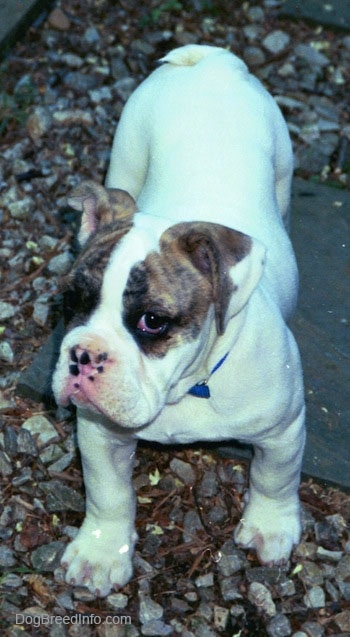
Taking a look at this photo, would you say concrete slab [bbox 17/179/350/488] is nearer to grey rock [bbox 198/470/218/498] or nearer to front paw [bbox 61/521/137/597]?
grey rock [bbox 198/470/218/498]

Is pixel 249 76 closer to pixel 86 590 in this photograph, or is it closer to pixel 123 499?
pixel 123 499

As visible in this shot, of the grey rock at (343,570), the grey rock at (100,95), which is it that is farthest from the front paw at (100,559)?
the grey rock at (100,95)

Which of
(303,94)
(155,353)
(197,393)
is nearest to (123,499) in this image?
(197,393)

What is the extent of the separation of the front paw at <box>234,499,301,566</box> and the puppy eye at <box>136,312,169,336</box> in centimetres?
128

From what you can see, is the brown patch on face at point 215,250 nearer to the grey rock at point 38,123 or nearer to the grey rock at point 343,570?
the grey rock at point 343,570

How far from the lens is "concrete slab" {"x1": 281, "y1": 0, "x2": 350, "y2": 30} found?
23.1 feet

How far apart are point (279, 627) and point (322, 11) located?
420 cm

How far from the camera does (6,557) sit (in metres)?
4.40

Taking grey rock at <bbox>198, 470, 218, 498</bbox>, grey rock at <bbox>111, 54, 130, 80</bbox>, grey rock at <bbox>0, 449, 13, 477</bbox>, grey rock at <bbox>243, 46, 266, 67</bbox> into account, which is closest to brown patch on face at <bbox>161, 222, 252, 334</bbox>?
grey rock at <bbox>198, 470, 218, 498</bbox>

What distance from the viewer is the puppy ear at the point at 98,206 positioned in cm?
376

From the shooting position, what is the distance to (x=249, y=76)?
473 centimetres

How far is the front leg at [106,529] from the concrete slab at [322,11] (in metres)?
3.76

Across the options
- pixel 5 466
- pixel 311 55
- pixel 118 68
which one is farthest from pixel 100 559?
pixel 311 55

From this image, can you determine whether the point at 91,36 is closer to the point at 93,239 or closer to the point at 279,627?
the point at 93,239
